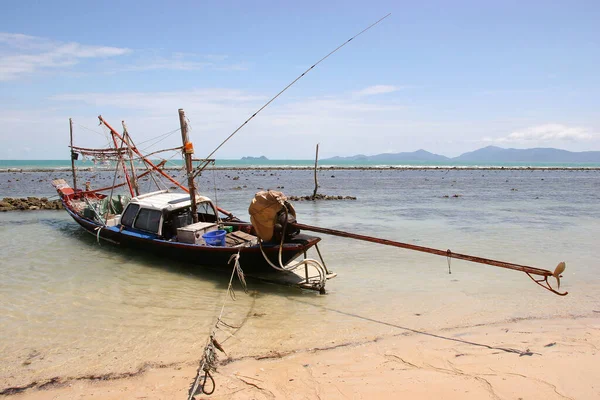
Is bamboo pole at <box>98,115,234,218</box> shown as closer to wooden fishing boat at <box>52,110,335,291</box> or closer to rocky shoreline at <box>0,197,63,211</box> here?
wooden fishing boat at <box>52,110,335,291</box>

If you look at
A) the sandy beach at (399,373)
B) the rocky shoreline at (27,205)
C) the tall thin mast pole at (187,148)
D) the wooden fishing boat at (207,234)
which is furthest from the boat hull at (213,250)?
the rocky shoreline at (27,205)

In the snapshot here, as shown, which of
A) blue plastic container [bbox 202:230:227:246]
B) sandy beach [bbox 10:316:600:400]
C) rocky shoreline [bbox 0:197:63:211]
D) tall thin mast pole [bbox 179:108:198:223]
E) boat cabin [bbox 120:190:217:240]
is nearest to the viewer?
sandy beach [bbox 10:316:600:400]

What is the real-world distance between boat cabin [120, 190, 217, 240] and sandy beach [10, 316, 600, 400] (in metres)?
6.31

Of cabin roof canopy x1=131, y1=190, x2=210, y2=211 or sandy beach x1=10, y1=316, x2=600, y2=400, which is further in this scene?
cabin roof canopy x1=131, y1=190, x2=210, y2=211

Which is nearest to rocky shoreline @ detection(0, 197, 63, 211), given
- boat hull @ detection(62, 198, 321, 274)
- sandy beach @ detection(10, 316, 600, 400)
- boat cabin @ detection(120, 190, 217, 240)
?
boat hull @ detection(62, 198, 321, 274)

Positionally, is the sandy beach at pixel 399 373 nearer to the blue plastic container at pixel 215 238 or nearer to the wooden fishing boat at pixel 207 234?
the wooden fishing boat at pixel 207 234

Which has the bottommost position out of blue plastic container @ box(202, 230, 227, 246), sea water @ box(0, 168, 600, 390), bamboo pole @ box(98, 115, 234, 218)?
sea water @ box(0, 168, 600, 390)

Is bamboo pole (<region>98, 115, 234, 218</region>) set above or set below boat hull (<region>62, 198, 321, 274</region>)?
above

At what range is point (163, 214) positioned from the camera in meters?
11.7

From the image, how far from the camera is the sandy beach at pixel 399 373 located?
16.3 ft

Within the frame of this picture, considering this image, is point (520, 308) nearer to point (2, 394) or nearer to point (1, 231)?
point (2, 394)

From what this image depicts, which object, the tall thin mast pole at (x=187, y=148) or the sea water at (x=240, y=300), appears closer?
the sea water at (x=240, y=300)

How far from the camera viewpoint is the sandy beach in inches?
196

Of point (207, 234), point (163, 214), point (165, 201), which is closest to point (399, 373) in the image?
point (207, 234)
